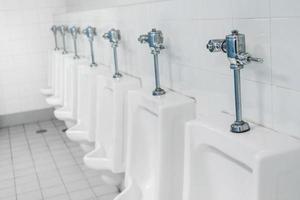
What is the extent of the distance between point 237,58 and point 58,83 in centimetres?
316

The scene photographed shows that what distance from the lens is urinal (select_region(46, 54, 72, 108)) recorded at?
4027 millimetres

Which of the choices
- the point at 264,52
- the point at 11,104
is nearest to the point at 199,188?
the point at 264,52

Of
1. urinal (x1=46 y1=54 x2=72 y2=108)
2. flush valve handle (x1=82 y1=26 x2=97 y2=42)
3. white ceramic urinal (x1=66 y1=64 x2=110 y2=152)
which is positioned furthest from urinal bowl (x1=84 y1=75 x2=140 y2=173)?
urinal (x1=46 y1=54 x2=72 y2=108)

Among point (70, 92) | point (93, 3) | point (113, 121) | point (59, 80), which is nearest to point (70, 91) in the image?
point (70, 92)

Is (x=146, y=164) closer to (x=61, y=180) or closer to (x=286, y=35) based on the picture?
(x=286, y=35)

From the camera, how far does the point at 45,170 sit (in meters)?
3.73

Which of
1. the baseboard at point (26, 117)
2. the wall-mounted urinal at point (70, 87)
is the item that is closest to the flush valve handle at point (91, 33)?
the wall-mounted urinal at point (70, 87)

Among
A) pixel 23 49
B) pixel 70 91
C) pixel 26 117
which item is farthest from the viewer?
pixel 26 117

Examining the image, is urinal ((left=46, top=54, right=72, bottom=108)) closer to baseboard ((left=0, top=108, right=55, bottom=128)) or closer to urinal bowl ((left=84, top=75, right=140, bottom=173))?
baseboard ((left=0, top=108, right=55, bottom=128))

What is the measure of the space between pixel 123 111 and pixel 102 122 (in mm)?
356

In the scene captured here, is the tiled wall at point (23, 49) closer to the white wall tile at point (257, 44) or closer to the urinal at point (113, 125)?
the urinal at point (113, 125)

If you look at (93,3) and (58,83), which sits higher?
(93,3)

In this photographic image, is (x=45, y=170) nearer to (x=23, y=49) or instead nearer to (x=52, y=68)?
(x=52, y=68)

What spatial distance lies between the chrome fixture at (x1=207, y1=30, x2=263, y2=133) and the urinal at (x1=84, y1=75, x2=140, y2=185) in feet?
3.39
